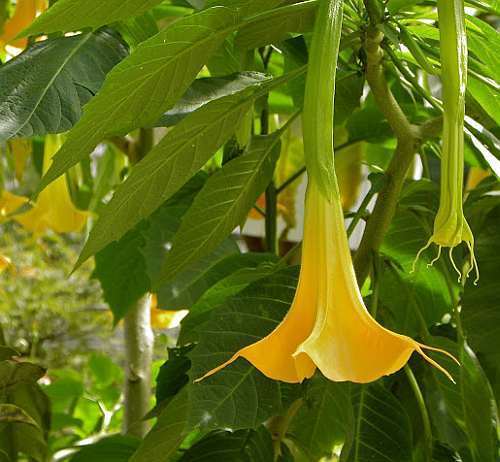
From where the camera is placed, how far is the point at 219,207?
0.49 metres

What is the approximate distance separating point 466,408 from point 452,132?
0.82 ft

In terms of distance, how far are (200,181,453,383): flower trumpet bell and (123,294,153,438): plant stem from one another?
1.79 feet

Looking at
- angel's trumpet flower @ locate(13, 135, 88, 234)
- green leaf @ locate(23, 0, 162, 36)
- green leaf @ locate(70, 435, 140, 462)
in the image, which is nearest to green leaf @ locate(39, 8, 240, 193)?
green leaf @ locate(23, 0, 162, 36)

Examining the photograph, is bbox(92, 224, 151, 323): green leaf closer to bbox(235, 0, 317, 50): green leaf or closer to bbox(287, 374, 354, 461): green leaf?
bbox(287, 374, 354, 461): green leaf

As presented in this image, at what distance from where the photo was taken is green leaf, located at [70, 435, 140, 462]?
669 mm

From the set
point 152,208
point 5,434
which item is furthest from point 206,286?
point 152,208

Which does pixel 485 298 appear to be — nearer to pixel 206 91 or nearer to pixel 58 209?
pixel 206 91

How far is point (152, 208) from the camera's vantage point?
0.42 metres

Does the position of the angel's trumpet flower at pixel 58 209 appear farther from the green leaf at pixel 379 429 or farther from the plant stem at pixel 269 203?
the green leaf at pixel 379 429

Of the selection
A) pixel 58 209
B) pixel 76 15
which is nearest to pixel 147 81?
pixel 76 15

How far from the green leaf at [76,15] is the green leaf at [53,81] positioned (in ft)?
0.21

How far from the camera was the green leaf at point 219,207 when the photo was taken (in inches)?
19.2

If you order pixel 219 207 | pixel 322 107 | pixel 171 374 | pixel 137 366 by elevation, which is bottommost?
pixel 137 366

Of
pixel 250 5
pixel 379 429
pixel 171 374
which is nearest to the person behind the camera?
pixel 250 5
